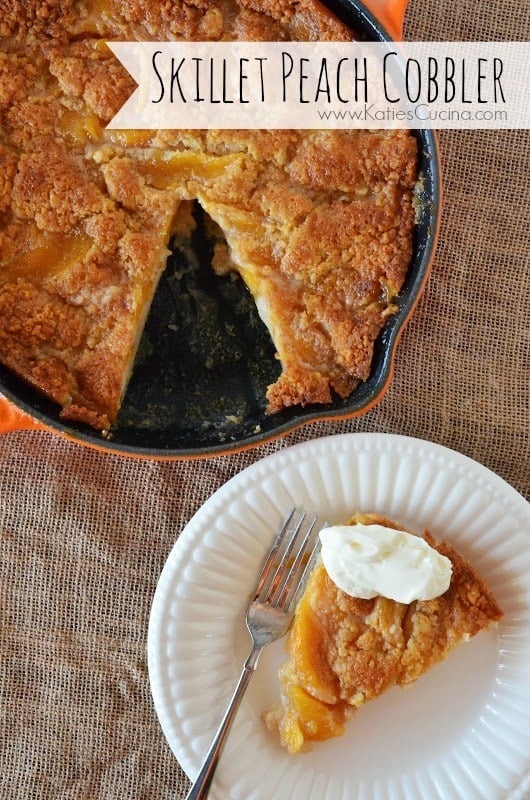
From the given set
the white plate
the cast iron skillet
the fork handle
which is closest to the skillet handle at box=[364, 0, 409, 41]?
the cast iron skillet

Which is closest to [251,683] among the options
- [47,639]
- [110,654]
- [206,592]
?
[206,592]

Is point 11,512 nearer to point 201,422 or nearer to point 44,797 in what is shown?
point 201,422

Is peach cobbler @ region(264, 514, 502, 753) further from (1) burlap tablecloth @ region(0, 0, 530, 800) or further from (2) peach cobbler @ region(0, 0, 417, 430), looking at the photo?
(2) peach cobbler @ region(0, 0, 417, 430)

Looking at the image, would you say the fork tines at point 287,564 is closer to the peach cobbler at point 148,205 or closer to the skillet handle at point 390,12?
the peach cobbler at point 148,205

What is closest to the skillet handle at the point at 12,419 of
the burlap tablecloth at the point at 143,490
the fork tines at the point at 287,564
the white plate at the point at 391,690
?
the burlap tablecloth at the point at 143,490

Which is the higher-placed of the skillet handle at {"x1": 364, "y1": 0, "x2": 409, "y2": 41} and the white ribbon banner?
the skillet handle at {"x1": 364, "y1": 0, "x2": 409, "y2": 41}
